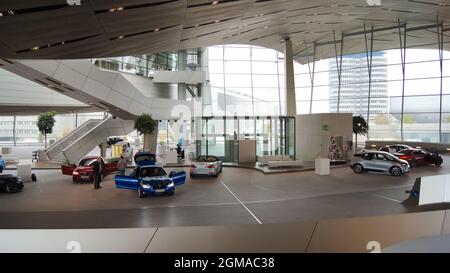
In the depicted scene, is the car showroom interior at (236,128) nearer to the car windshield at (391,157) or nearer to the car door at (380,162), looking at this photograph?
the car door at (380,162)

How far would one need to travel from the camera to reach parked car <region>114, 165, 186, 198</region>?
1248cm

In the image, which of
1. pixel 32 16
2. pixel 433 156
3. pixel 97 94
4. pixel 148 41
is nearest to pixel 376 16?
pixel 433 156

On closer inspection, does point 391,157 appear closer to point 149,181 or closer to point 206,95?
point 149,181

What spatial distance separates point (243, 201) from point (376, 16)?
2266cm

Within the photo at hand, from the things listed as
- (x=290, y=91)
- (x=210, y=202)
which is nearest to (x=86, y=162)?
(x=210, y=202)

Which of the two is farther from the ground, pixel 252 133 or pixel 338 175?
pixel 252 133

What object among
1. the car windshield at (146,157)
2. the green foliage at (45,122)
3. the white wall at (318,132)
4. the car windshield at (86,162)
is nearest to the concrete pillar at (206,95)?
the white wall at (318,132)

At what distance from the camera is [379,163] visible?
18109 mm

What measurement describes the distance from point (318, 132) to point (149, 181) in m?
16.3

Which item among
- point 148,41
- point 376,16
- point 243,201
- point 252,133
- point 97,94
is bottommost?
point 243,201

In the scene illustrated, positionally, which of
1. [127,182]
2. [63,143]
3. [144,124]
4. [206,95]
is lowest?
[127,182]

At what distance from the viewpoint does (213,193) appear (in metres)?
13.3
